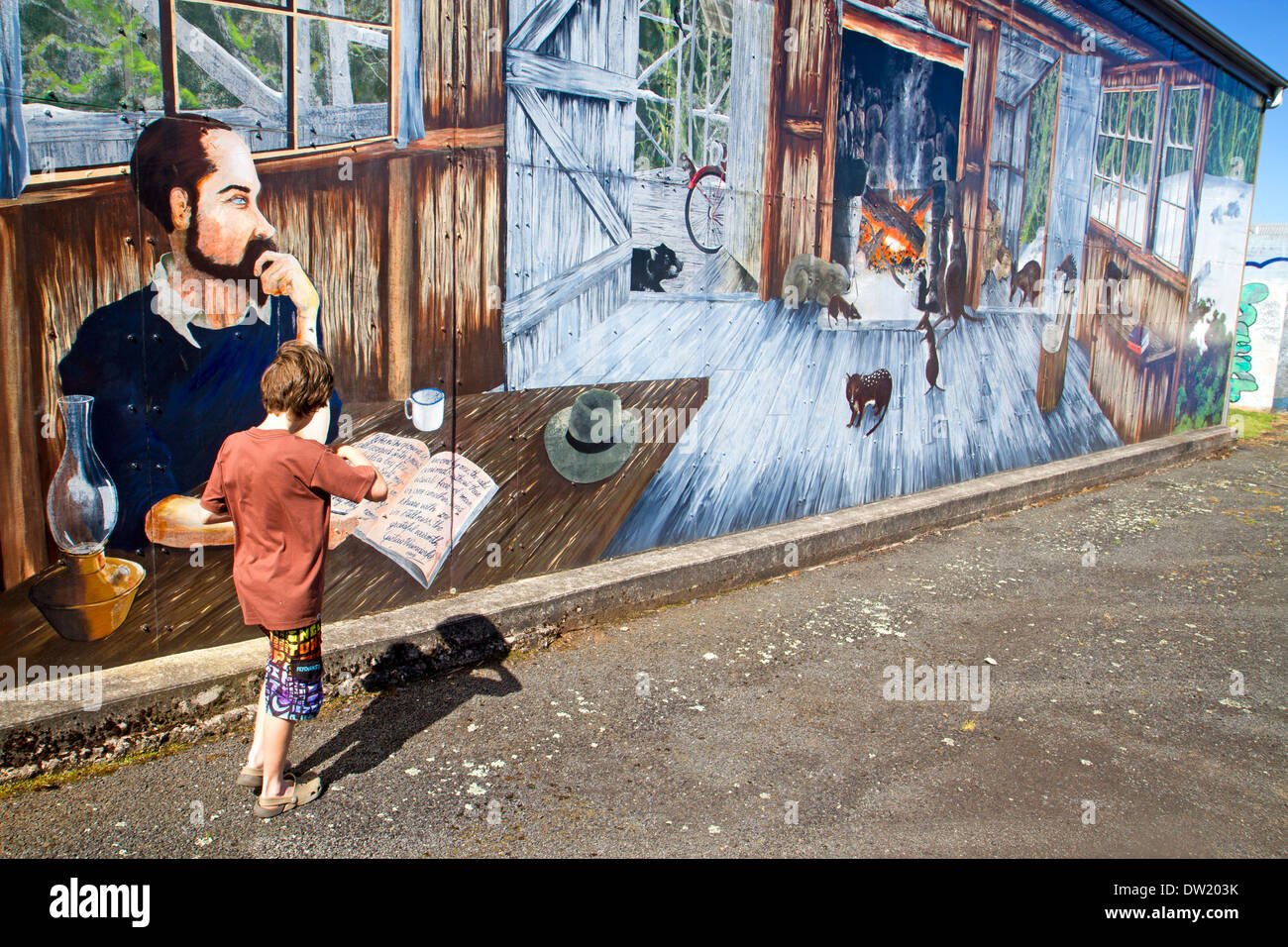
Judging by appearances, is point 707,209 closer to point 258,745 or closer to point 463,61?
point 463,61

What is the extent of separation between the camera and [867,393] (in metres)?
7.50

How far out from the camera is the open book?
14.4ft

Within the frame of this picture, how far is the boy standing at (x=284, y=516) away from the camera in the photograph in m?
2.90

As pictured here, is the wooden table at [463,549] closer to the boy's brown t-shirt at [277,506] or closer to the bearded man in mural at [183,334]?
the bearded man in mural at [183,334]

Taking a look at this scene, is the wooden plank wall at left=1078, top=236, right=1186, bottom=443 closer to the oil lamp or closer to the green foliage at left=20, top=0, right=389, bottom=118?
the green foliage at left=20, top=0, right=389, bottom=118

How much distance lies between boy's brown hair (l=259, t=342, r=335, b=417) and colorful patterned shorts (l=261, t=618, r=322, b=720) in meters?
0.74

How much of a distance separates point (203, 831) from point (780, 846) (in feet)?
6.26

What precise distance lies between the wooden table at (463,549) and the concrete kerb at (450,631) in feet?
0.30

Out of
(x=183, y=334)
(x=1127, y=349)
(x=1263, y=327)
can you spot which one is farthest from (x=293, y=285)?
(x=1263, y=327)

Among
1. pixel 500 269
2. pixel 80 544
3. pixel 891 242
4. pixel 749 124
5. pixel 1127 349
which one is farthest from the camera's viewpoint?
pixel 1127 349

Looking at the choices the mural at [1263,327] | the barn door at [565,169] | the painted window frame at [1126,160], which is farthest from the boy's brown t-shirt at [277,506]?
the mural at [1263,327]

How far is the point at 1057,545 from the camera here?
753 cm

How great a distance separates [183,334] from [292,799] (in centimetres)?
189

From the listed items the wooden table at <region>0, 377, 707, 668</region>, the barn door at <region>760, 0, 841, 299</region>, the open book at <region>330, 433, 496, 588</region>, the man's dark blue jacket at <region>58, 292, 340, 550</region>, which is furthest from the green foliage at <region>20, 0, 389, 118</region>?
the barn door at <region>760, 0, 841, 299</region>
